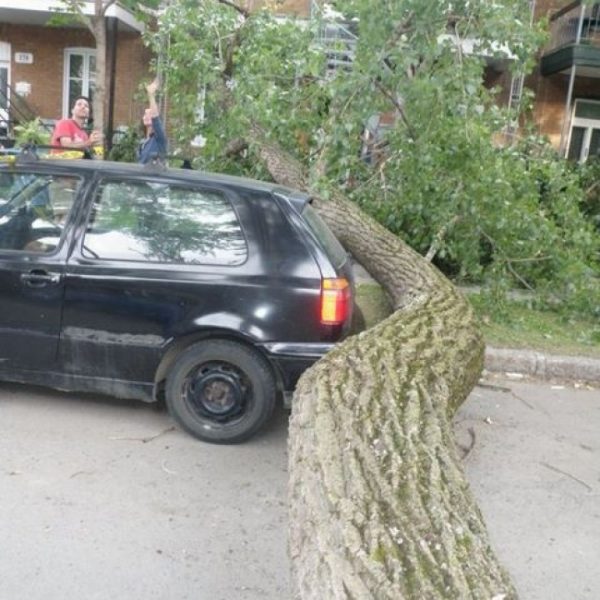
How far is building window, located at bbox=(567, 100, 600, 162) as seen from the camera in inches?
652

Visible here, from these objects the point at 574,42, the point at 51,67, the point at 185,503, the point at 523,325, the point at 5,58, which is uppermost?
the point at 574,42

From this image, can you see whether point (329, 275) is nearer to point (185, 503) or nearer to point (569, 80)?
point (185, 503)

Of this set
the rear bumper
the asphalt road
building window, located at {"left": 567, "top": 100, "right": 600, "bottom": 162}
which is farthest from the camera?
building window, located at {"left": 567, "top": 100, "right": 600, "bottom": 162}

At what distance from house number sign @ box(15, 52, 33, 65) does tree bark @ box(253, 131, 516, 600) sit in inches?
578

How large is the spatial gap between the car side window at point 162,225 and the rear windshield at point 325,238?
16.4 inches

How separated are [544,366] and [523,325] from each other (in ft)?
3.10

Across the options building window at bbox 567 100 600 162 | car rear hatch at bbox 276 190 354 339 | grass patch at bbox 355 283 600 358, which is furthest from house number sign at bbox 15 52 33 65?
car rear hatch at bbox 276 190 354 339

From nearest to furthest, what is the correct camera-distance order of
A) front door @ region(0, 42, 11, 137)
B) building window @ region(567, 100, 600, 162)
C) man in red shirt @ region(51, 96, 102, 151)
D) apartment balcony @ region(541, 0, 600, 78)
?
man in red shirt @ region(51, 96, 102, 151) → apartment balcony @ region(541, 0, 600, 78) → front door @ region(0, 42, 11, 137) → building window @ region(567, 100, 600, 162)

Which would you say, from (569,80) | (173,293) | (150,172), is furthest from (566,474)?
(569,80)

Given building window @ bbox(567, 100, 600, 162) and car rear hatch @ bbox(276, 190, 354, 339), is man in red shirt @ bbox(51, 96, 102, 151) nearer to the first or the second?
car rear hatch @ bbox(276, 190, 354, 339)

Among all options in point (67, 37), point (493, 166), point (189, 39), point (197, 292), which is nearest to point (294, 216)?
point (197, 292)

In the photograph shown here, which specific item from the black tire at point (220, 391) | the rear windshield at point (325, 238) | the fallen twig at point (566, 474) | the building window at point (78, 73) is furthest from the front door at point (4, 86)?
the fallen twig at point (566, 474)

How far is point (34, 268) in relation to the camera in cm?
444

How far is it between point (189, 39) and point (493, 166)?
3.41 metres
